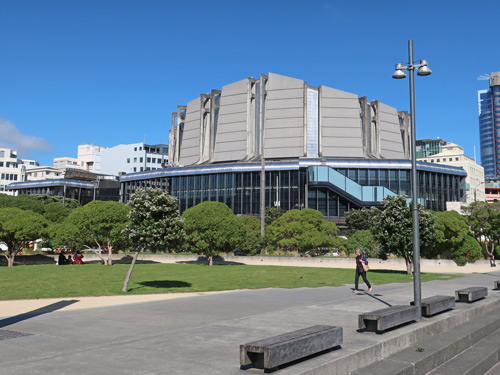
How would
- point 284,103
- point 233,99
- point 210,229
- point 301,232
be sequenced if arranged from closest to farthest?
1. point 210,229
2. point 301,232
3. point 284,103
4. point 233,99

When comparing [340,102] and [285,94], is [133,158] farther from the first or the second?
[340,102]

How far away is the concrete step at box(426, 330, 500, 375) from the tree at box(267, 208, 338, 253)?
44.1m

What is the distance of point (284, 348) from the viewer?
6.11 metres

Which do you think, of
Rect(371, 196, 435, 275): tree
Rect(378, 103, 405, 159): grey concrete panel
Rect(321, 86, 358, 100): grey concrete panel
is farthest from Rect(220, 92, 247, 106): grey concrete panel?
Rect(371, 196, 435, 275): tree

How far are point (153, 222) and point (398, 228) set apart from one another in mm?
20182

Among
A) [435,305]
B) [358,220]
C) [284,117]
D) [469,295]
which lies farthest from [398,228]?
[284,117]

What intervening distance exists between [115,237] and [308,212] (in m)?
25.7

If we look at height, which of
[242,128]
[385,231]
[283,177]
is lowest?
[385,231]

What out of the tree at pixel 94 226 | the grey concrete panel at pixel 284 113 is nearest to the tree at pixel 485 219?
the tree at pixel 94 226

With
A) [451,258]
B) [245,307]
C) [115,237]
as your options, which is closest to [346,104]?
[451,258]

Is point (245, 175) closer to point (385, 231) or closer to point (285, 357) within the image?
point (385, 231)

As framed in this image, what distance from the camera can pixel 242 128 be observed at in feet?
359

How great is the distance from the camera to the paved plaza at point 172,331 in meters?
6.51

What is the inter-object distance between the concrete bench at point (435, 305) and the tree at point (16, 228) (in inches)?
1456
